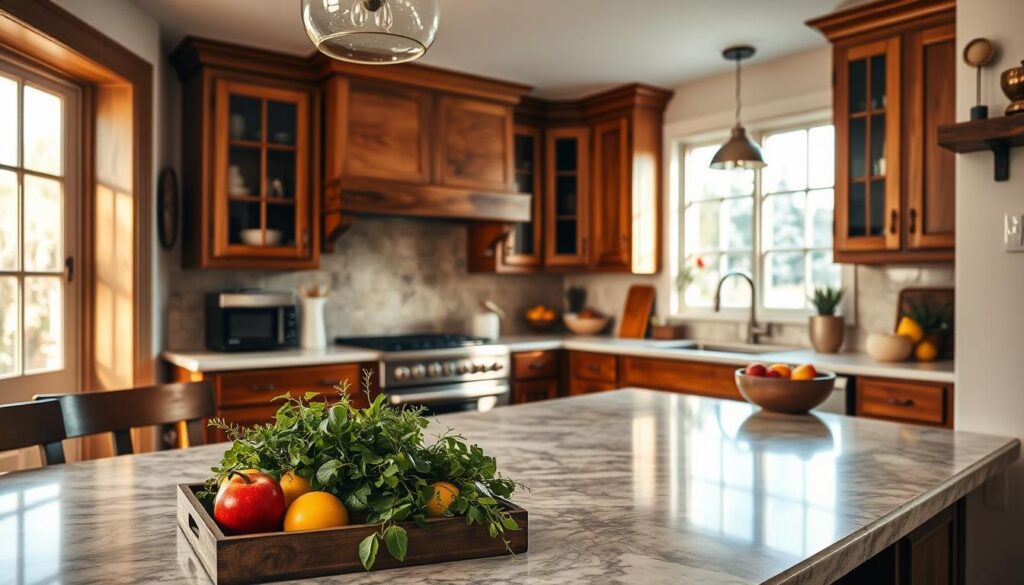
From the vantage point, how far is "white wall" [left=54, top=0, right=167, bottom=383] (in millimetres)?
2938

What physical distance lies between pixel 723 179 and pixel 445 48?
5.90 ft

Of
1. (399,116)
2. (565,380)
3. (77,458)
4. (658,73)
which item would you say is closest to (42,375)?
(77,458)

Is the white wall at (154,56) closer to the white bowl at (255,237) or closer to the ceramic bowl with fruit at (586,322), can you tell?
the white bowl at (255,237)

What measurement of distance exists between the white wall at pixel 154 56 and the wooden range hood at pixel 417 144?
74 centimetres

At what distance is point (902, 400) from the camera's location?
9.75ft

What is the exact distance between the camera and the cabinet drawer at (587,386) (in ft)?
13.8

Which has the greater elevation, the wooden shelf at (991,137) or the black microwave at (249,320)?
the wooden shelf at (991,137)

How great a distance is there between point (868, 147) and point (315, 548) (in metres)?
3.12

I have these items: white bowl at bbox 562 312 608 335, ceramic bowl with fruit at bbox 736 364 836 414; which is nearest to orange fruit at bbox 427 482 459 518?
ceramic bowl with fruit at bbox 736 364 836 414

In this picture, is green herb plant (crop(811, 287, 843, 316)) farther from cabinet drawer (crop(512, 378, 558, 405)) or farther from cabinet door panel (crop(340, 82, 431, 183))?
cabinet door panel (crop(340, 82, 431, 183))

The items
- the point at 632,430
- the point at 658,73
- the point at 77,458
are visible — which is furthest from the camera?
the point at 658,73

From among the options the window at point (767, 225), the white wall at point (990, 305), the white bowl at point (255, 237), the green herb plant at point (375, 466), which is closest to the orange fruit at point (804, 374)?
the white wall at point (990, 305)

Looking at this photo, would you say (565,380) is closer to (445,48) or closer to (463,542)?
(445,48)

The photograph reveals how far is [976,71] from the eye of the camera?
2.24 metres
